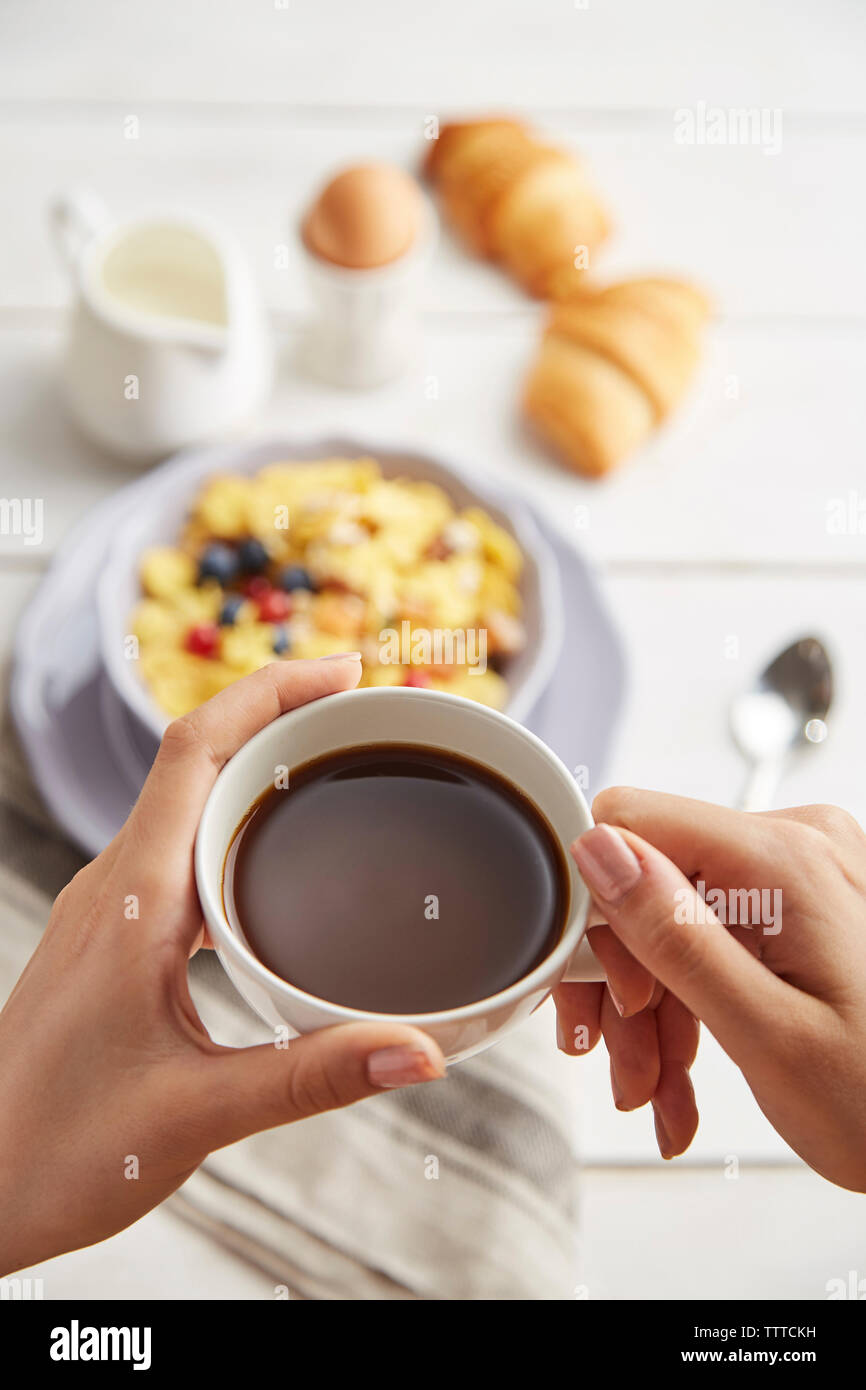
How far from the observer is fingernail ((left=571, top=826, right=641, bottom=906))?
0.61 meters

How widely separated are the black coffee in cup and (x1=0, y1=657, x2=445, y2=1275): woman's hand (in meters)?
0.05

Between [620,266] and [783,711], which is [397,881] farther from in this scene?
[620,266]

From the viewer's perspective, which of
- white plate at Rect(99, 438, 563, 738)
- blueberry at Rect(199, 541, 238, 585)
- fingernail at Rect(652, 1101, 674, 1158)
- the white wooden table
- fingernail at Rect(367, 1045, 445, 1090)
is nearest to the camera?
fingernail at Rect(367, 1045, 445, 1090)

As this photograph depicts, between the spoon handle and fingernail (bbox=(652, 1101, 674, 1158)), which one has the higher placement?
the spoon handle

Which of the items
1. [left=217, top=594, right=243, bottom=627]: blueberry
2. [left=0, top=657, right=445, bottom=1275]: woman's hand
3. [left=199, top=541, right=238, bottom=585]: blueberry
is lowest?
[left=0, top=657, right=445, bottom=1275]: woman's hand

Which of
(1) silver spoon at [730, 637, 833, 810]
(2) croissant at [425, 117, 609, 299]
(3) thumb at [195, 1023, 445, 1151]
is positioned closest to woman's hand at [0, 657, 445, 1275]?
(3) thumb at [195, 1023, 445, 1151]

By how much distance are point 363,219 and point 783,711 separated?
739mm

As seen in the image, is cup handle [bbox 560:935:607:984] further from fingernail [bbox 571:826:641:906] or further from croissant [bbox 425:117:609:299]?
croissant [bbox 425:117:609:299]

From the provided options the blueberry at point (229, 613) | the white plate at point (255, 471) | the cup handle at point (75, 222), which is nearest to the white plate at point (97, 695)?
the white plate at point (255, 471)

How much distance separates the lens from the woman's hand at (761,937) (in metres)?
0.63

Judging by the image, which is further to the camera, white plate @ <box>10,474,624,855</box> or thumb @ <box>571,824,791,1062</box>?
white plate @ <box>10,474,624,855</box>

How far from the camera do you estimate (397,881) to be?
0.70 m
